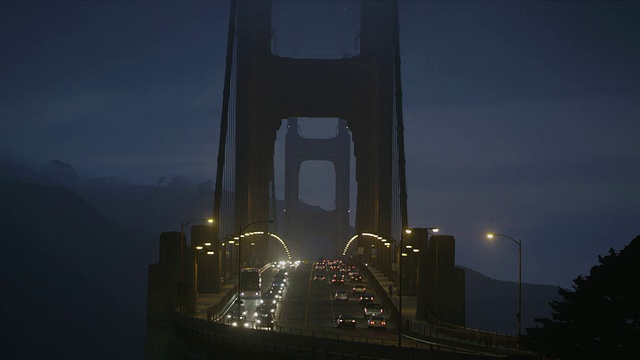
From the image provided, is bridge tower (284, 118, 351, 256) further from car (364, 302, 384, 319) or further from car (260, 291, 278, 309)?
car (364, 302, 384, 319)

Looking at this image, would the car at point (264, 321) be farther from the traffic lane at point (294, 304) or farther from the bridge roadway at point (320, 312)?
the traffic lane at point (294, 304)

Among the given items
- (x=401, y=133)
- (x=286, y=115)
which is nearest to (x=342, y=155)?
(x=286, y=115)

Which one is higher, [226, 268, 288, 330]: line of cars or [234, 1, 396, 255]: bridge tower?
[234, 1, 396, 255]: bridge tower

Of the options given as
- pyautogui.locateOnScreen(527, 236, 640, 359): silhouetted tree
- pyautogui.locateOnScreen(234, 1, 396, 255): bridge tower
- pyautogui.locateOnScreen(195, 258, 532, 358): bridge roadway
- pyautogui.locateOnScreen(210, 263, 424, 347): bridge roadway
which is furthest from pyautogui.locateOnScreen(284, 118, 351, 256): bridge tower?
pyautogui.locateOnScreen(527, 236, 640, 359): silhouetted tree

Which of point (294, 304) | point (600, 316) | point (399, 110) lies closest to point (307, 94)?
point (399, 110)

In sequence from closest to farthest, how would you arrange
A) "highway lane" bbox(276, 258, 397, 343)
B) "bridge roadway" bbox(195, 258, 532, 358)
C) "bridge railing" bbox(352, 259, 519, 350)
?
"bridge roadway" bbox(195, 258, 532, 358) < "bridge railing" bbox(352, 259, 519, 350) < "highway lane" bbox(276, 258, 397, 343)

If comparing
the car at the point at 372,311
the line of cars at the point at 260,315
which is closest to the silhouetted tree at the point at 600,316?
the line of cars at the point at 260,315
